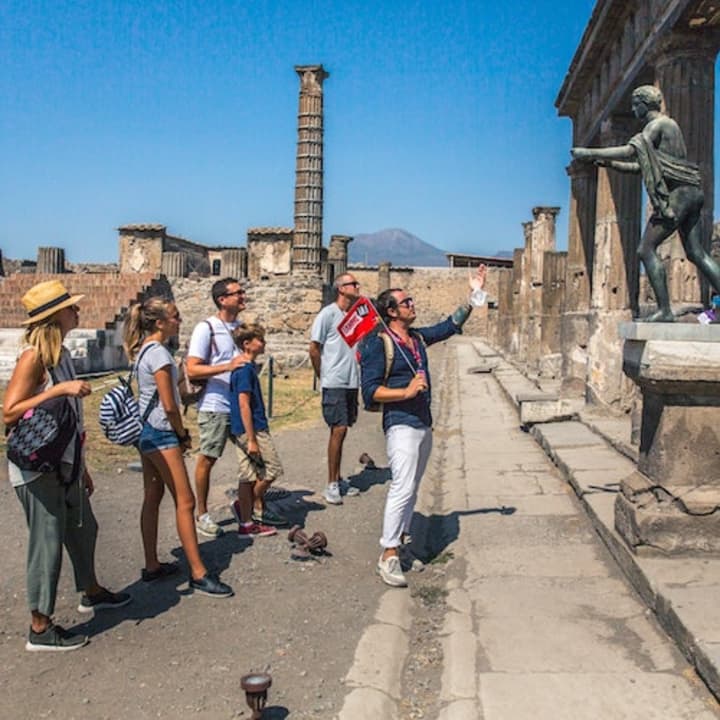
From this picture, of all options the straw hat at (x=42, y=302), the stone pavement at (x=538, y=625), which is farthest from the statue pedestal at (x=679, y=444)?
the straw hat at (x=42, y=302)

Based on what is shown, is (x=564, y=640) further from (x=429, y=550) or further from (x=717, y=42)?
(x=717, y=42)

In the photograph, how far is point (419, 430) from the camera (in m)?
5.11

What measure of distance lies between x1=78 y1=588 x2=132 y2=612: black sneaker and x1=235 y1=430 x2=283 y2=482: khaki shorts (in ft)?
4.82

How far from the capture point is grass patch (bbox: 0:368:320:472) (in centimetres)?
897

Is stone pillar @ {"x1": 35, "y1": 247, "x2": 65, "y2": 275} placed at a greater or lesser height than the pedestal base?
greater

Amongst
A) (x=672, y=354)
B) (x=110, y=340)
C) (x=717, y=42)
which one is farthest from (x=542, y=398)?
(x=110, y=340)

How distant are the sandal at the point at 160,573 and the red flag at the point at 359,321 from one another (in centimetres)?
172

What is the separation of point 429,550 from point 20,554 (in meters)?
2.65

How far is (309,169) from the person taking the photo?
27344 millimetres

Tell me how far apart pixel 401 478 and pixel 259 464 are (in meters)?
1.20

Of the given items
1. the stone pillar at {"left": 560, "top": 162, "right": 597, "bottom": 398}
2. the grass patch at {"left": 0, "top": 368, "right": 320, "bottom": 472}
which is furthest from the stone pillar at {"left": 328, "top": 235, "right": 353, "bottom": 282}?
the stone pillar at {"left": 560, "top": 162, "right": 597, "bottom": 398}

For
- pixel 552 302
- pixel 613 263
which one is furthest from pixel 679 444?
pixel 552 302

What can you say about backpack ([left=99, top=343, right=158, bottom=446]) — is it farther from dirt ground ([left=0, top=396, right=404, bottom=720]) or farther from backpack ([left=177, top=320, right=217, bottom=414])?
backpack ([left=177, top=320, right=217, bottom=414])

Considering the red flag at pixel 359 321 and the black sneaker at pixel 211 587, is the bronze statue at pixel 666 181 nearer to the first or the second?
the red flag at pixel 359 321
